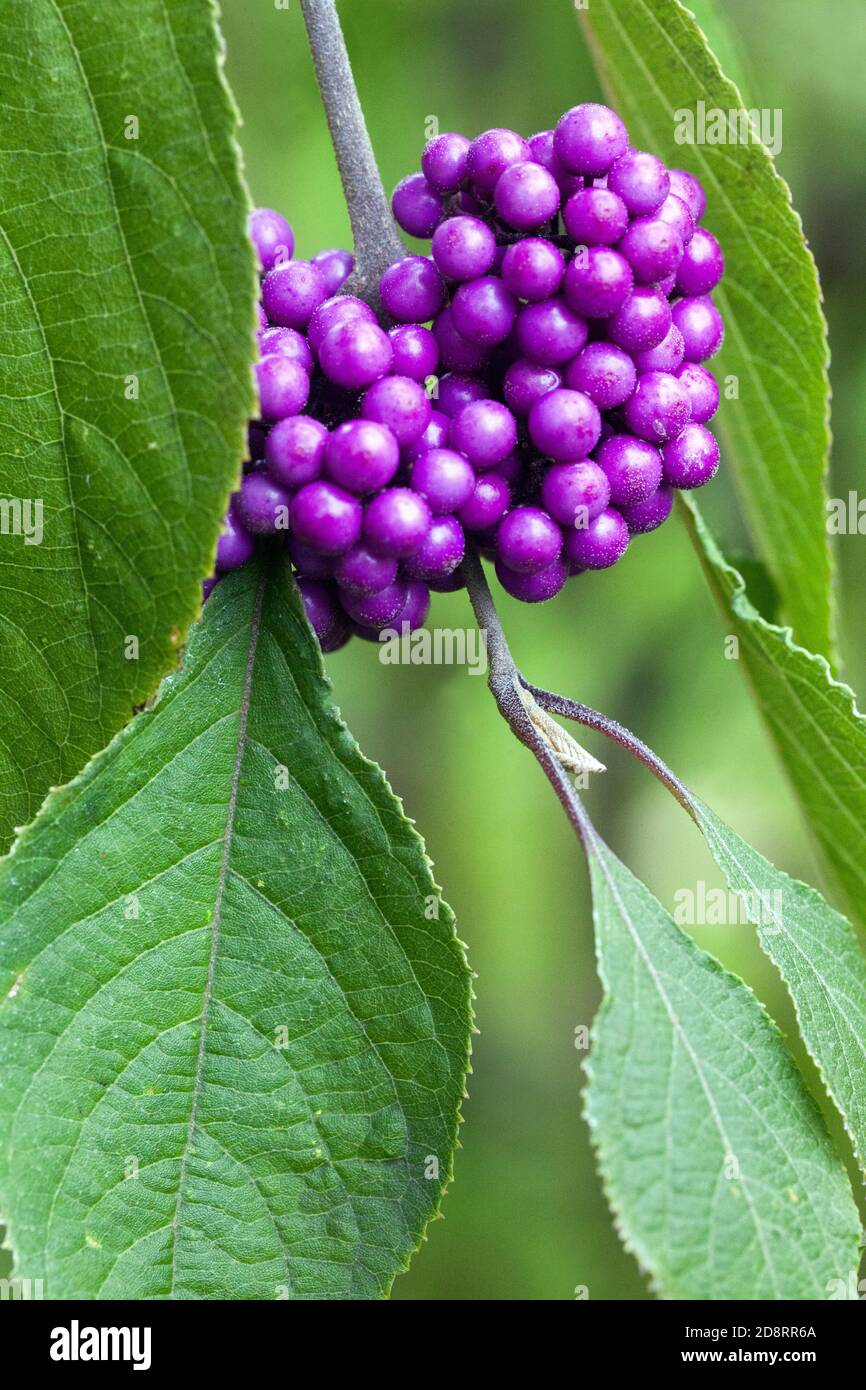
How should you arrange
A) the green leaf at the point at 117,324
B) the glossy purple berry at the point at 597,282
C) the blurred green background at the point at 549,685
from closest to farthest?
the green leaf at the point at 117,324
the glossy purple berry at the point at 597,282
the blurred green background at the point at 549,685

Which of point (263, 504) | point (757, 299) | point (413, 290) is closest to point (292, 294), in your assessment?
point (413, 290)

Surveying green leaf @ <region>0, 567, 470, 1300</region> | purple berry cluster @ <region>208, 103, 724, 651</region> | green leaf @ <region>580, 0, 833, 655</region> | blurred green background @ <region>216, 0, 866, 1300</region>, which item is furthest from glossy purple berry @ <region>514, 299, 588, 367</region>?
blurred green background @ <region>216, 0, 866, 1300</region>

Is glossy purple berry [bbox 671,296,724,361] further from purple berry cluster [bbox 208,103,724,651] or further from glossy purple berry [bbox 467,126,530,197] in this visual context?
glossy purple berry [bbox 467,126,530,197]

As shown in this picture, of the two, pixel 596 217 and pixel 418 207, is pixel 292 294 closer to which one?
pixel 418 207

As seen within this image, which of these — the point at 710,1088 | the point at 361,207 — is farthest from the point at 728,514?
the point at 710,1088

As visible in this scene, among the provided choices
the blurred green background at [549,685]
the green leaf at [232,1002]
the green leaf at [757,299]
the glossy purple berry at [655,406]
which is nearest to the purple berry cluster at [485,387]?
the glossy purple berry at [655,406]

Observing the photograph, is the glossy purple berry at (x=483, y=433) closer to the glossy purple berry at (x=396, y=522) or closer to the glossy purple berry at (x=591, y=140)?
the glossy purple berry at (x=396, y=522)
